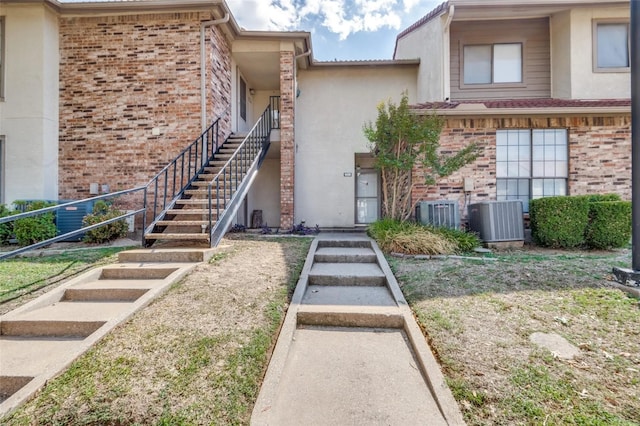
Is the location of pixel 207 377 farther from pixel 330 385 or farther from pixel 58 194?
pixel 58 194

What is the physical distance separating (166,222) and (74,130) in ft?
15.0

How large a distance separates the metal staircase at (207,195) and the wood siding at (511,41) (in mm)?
6045

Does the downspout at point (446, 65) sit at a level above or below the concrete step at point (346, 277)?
above

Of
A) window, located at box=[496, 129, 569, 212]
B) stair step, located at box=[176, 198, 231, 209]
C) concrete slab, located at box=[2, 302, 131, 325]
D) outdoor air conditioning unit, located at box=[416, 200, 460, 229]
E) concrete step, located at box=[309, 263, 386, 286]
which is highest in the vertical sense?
window, located at box=[496, 129, 569, 212]

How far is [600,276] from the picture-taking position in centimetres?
425

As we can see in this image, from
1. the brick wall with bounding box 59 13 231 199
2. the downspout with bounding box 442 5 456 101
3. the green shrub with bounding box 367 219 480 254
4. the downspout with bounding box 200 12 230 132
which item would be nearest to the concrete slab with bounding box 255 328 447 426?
the green shrub with bounding box 367 219 480 254

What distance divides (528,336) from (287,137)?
7151 mm

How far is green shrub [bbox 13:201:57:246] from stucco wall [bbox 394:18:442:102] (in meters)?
10.1

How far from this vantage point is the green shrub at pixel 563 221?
20.4ft

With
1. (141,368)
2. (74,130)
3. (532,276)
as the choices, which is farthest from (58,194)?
(532,276)

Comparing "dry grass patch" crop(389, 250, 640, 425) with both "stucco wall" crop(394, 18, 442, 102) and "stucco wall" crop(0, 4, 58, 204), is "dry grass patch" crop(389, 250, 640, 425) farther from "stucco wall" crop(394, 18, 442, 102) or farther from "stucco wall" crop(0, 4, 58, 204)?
"stucco wall" crop(0, 4, 58, 204)

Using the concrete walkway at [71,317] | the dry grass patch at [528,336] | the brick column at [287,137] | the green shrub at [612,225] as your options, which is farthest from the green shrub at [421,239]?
the concrete walkway at [71,317]

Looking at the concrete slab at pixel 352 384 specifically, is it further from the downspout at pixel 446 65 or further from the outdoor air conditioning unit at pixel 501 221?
the downspout at pixel 446 65

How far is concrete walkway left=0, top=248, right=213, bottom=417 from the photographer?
238 cm
